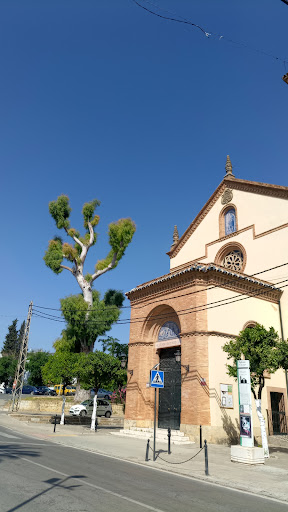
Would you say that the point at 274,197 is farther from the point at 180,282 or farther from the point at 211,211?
the point at 180,282

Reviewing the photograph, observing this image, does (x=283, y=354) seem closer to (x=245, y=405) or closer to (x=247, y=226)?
(x=245, y=405)

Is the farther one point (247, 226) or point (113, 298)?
point (113, 298)

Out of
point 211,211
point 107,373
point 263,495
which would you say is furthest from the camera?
point 211,211

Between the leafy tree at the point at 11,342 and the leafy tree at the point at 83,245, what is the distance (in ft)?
209

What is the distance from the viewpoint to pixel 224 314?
1803cm

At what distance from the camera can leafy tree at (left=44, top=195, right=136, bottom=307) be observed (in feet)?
109

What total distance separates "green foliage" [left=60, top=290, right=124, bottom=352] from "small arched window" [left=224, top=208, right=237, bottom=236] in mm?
13742

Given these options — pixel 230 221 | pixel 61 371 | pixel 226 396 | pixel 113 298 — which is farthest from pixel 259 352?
pixel 113 298

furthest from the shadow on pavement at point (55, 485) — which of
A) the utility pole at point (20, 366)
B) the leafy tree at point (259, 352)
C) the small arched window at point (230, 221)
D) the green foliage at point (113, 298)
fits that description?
the green foliage at point (113, 298)

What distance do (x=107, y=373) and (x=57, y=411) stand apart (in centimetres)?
1390

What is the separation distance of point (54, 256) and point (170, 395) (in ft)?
60.3

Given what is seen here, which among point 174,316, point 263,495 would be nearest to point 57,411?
point 174,316

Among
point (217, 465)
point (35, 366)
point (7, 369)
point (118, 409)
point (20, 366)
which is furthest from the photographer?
point (35, 366)

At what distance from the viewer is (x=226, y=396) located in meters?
16.4
